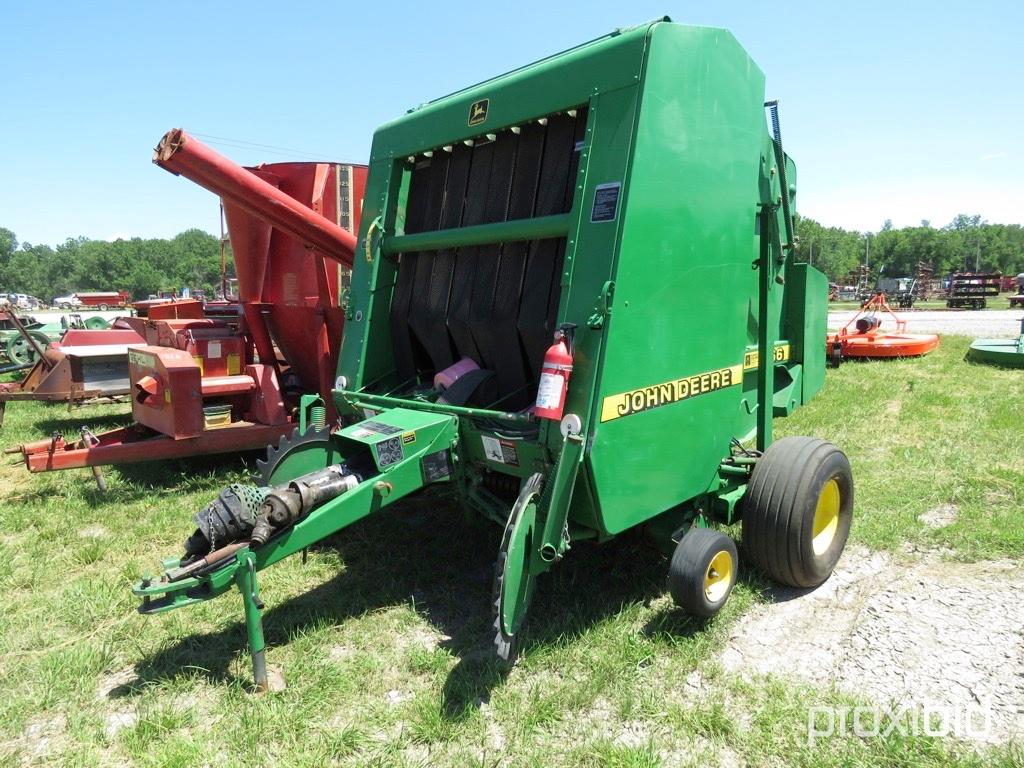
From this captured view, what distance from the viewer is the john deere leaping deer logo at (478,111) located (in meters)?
3.71

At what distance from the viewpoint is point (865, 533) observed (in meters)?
4.46

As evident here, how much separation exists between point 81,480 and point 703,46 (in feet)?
18.6

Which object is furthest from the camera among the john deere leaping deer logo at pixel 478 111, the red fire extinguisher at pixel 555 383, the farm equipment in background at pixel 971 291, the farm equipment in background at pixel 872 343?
the farm equipment in background at pixel 971 291

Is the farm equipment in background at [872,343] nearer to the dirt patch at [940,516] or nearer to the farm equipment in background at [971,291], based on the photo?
the dirt patch at [940,516]

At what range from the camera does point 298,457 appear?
129 inches

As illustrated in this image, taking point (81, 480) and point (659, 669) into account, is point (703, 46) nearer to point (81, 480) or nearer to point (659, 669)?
point (659, 669)

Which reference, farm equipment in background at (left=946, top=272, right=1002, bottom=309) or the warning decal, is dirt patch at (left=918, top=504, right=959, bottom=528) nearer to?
the warning decal

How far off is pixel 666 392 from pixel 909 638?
1617 mm

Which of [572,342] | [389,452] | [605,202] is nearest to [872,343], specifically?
[605,202]

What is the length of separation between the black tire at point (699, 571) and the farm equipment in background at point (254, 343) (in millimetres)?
3331

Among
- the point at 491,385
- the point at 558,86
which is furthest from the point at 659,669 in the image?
the point at 558,86

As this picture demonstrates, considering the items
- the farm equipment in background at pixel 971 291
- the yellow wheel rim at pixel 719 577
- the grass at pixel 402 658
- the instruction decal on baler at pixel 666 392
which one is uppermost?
the farm equipment in background at pixel 971 291

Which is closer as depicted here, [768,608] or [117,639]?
[117,639]

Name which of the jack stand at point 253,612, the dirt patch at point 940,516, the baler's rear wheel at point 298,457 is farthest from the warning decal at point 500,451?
the dirt patch at point 940,516
